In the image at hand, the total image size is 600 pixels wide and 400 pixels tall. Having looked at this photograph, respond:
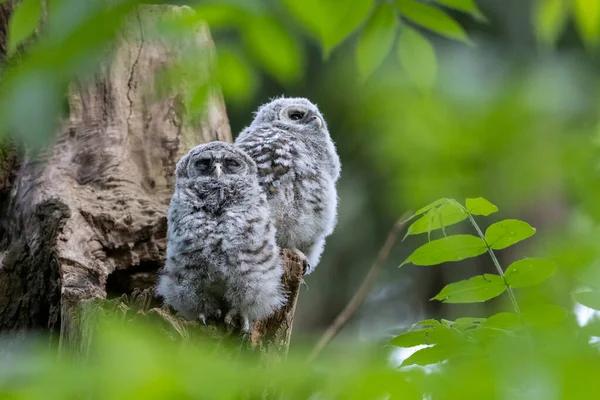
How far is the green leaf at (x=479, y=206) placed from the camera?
1937 mm

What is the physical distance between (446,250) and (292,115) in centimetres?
178

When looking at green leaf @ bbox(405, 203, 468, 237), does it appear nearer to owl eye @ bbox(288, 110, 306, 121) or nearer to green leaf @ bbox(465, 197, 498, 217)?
green leaf @ bbox(465, 197, 498, 217)

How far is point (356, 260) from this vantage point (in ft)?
21.0

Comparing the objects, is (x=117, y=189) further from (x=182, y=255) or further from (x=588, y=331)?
(x=588, y=331)

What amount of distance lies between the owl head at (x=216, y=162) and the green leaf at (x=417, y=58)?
114cm

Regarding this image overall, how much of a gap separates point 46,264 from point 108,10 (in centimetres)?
197

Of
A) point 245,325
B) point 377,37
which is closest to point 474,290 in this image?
point 377,37

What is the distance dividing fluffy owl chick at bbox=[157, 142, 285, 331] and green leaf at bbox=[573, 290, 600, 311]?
4.15ft

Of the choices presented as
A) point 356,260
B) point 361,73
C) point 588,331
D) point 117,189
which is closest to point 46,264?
point 117,189

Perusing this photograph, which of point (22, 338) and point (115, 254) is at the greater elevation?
point (115, 254)

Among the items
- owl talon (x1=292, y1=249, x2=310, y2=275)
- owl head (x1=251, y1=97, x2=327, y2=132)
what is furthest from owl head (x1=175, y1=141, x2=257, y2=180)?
owl head (x1=251, y1=97, x2=327, y2=132)

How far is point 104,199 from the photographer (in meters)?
3.25

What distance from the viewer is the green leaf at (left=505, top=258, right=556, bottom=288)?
5.64ft

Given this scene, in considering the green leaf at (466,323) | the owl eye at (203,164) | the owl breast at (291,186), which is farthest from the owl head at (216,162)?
the green leaf at (466,323)
